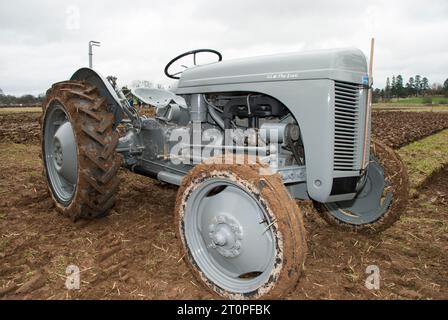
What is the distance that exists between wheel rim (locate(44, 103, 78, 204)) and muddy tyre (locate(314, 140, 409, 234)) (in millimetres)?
2647

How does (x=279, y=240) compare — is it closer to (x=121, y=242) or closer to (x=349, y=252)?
(x=349, y=252)

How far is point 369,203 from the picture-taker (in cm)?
376

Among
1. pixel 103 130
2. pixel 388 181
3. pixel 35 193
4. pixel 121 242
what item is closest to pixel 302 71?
pixel 388 181

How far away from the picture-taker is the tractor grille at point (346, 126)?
2803 millimetres

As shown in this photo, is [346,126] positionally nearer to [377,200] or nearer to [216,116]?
[377,200]

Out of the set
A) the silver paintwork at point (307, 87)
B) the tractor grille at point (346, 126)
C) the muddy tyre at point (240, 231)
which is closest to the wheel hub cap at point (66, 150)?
the silver paintwork at point (307, 87)

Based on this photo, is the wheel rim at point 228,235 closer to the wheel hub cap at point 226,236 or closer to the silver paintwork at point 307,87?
the wheel hub cap at point 226,236

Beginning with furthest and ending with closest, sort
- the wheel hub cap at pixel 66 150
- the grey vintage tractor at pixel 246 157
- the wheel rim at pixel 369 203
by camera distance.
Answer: the wheel hub cap at pixel 66 150, the wheel rim at pixel 369 203, the grey vintage tractor at pixel 246 157

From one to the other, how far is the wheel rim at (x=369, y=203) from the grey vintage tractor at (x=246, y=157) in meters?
0.01

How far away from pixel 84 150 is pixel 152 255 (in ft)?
3.74

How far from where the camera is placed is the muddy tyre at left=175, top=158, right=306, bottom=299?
2.29 metres

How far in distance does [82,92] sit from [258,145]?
6.23 feet

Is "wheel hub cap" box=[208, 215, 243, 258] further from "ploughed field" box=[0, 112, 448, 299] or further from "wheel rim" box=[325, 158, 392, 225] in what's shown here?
"wheel rim" box=[325, 158, 392, 225]

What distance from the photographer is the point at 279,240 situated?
2295mm
